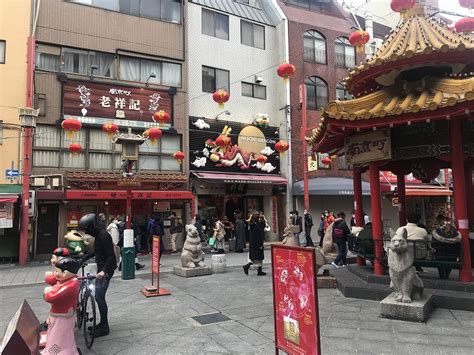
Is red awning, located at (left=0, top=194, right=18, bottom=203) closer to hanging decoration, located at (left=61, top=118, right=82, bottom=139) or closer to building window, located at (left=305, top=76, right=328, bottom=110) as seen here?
hanging decoration, located at (left=61, top=118, right=82, bottom=139)

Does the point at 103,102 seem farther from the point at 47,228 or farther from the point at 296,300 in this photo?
the point at 296,300

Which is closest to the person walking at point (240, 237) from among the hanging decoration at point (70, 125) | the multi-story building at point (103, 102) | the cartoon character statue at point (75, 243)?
the multi-story building at point (103, 102)

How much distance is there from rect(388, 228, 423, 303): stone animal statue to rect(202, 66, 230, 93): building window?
636 inches

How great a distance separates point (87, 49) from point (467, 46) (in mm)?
15723

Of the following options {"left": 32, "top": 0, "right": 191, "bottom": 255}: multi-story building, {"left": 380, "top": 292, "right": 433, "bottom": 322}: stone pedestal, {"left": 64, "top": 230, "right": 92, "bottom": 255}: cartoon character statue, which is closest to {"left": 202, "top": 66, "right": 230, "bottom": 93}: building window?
{"left": 32, "top": 0, "right": 191, "bottom": 255}: multi-story building

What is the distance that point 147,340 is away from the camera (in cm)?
599

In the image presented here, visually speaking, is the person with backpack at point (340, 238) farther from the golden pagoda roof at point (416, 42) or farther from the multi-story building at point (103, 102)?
the multi-story building at point (103, 102)

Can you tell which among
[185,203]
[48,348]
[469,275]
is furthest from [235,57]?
[48,348]

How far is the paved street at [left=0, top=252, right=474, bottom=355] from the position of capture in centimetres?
552

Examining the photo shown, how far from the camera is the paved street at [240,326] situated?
5.52m

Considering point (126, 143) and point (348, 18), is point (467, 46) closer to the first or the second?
point (126, 143)

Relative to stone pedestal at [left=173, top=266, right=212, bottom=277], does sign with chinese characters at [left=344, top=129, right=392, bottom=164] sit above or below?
above

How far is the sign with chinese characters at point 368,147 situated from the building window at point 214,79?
13.1 meters

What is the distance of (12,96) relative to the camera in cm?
1625
